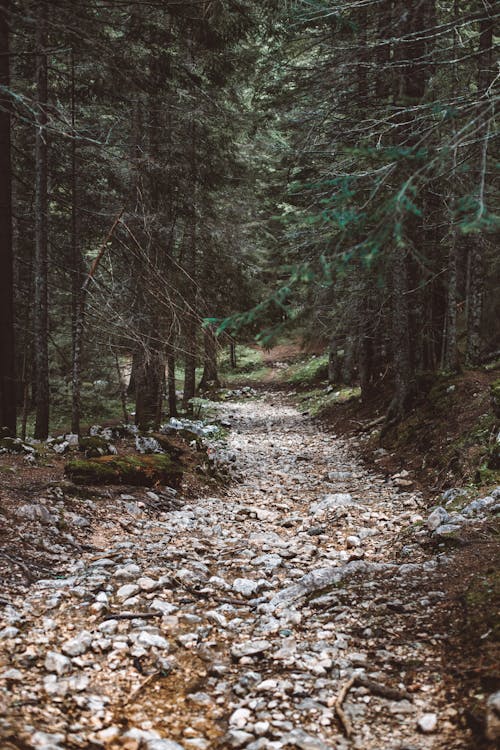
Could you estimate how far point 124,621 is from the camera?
391 cm

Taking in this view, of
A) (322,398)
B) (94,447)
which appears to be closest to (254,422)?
(322,398)

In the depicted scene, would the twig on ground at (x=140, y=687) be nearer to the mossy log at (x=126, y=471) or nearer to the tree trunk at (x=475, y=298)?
the mossy log at (x=126, y=471)

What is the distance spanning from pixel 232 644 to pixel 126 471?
4.67m

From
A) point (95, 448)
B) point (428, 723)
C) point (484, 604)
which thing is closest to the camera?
point (428, 723)

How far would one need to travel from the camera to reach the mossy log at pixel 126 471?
750 cm

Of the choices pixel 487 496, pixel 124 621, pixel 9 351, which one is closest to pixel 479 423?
pixel 487 496

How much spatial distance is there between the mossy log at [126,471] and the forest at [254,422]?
0.12 ft

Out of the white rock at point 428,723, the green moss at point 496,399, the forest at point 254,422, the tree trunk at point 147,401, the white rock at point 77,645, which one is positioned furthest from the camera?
the tree trunk at point 147,401

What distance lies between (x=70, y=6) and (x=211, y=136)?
10.3 metres

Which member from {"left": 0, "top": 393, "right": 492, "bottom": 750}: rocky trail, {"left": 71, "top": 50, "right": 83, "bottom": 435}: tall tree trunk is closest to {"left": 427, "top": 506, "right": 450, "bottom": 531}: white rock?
{"left": 0, "top": 393, "right": 492, "bottom": 750}: rocky trail

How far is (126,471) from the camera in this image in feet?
26.3

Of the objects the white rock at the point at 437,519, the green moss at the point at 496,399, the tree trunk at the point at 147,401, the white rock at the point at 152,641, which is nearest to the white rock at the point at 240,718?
the white rock at the point at 152,641

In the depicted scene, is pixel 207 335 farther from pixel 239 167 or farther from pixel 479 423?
pixel 239 167

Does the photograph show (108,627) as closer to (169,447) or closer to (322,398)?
(169,447)
